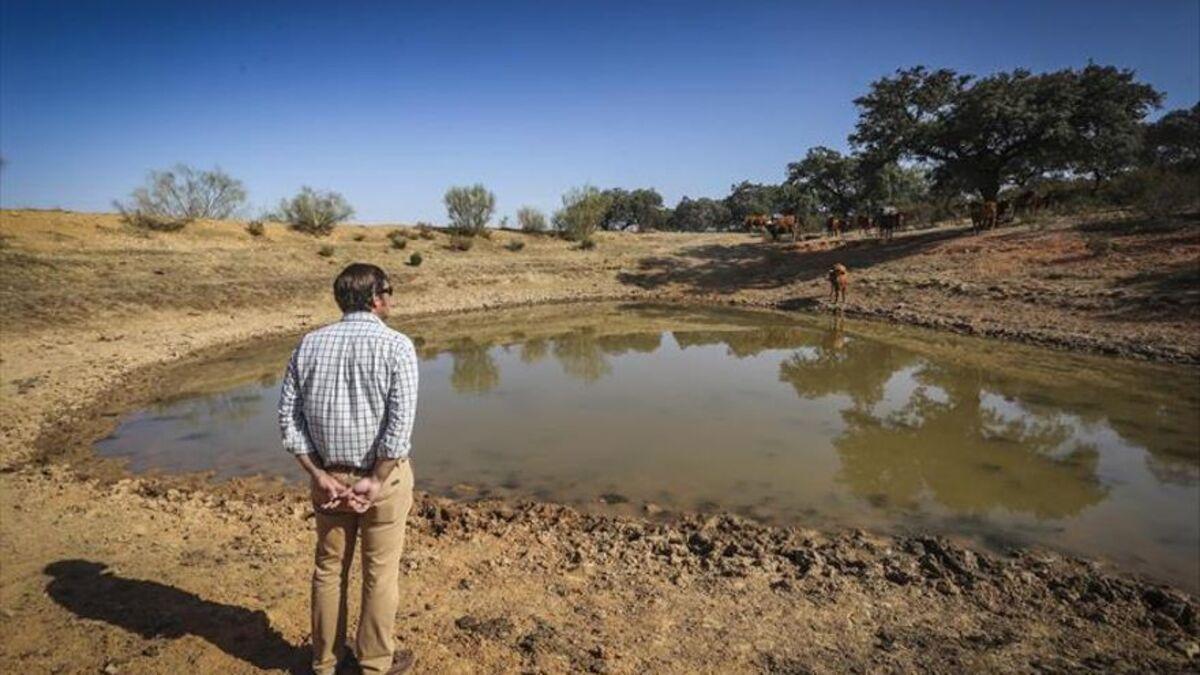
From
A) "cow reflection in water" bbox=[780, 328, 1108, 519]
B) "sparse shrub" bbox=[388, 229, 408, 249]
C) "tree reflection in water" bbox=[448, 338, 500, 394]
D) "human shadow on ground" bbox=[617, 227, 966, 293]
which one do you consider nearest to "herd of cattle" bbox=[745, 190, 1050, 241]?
"human shadow on ground" bbox=[617, 227, 966, 293]

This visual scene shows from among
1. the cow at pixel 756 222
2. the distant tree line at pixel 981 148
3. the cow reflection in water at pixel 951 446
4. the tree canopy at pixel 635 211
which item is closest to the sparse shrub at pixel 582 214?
the distant tree line at pixel 981 148

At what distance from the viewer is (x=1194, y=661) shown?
11.6 ft

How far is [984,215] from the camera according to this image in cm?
2375

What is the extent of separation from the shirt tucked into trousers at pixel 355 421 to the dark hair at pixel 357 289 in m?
0.04

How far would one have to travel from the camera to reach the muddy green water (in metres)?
6.00

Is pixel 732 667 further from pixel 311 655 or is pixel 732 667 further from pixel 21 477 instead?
pixel 21 477

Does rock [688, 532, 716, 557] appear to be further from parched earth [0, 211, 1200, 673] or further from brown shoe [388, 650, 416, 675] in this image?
brown shoe [388, 650, 416, 675]

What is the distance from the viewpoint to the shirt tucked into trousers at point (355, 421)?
276 centimetres

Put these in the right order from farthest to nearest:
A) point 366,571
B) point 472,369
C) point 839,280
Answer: point 839,280 < point 472,369 < point 366,571

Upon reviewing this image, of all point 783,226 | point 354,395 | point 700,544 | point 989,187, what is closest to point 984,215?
point 989,187

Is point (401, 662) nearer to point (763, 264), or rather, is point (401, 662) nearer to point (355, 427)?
point (355, 427)

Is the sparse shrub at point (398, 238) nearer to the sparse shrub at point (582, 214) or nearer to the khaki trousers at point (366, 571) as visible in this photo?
the sparse shrub at point (582, 214)

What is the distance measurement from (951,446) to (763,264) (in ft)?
64.8

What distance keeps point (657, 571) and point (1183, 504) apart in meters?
5.35
